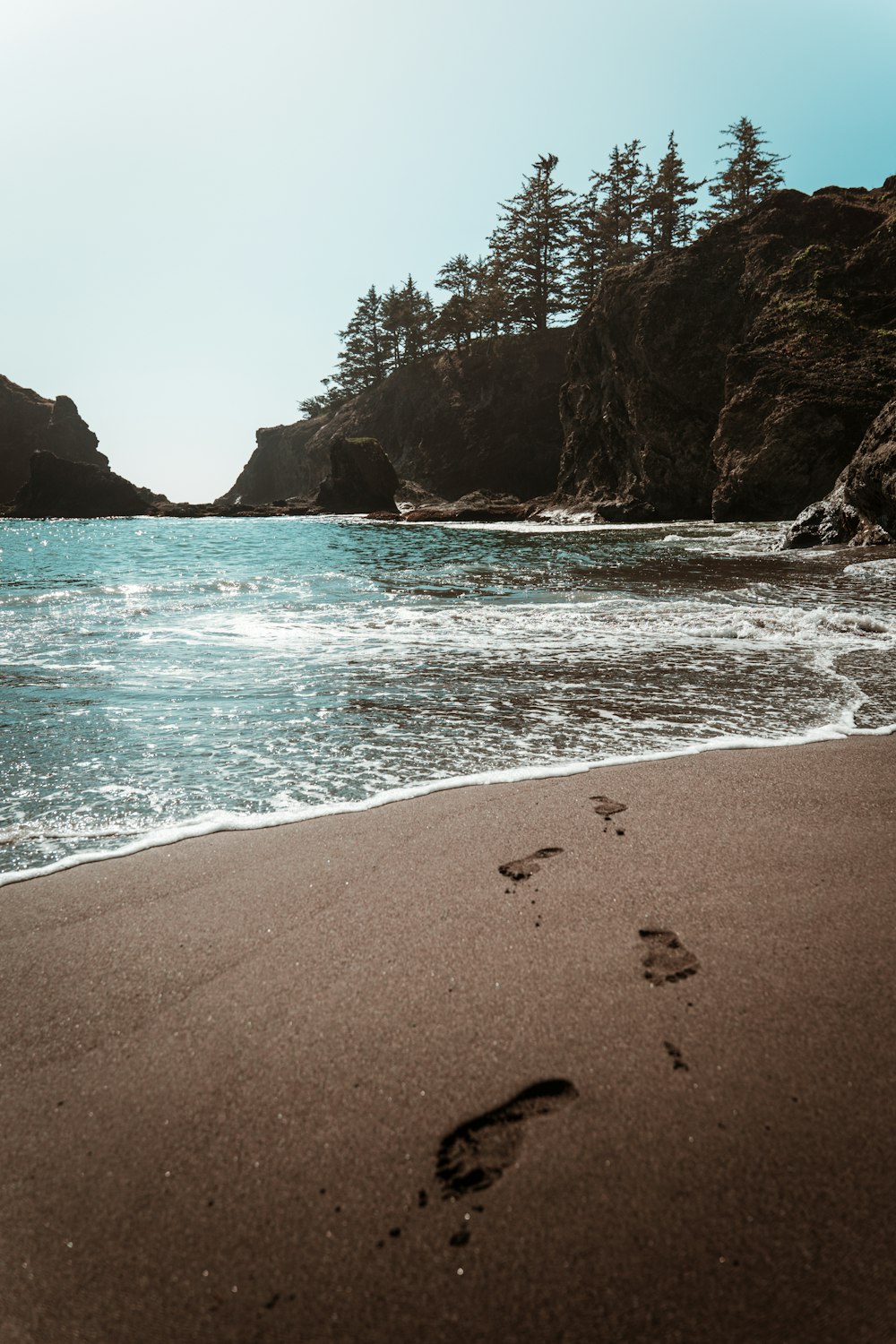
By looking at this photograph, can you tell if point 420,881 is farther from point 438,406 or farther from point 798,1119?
point 438,406

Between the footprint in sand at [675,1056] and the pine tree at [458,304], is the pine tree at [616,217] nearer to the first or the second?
the pine tree at [458,304]

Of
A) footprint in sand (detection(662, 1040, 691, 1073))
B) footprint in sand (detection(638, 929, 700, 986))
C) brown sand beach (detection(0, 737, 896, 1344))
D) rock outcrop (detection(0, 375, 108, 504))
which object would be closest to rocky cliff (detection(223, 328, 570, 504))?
rock outcrop (detection(0, 375, 108, 504))

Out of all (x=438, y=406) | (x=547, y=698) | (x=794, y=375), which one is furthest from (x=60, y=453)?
(x=547, y=698)

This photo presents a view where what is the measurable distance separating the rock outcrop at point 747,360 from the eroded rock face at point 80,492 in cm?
4566

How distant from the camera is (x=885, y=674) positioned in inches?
195

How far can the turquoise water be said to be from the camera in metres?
3.24

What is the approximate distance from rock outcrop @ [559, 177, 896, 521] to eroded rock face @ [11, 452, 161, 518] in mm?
45665

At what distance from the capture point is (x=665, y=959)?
1.84 meters

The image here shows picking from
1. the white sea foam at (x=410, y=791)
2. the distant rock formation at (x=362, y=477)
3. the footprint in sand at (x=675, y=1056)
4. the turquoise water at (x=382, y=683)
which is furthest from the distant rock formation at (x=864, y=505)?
the distant rock formation at (x=362, y=477)

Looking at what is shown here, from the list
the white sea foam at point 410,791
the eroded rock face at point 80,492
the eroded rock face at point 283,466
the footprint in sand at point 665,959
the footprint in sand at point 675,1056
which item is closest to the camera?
the footprint in sand at point 675,1056

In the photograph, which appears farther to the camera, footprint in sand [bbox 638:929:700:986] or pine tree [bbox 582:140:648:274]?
pine tree [bbox 582:140:648:274]

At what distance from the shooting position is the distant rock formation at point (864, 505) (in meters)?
14.2

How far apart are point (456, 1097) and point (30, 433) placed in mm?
103739

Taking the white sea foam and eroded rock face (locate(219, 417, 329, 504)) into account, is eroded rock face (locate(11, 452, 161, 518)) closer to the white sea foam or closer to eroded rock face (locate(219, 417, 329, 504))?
eroded rock face (locate(219, 417, 329, 504))
